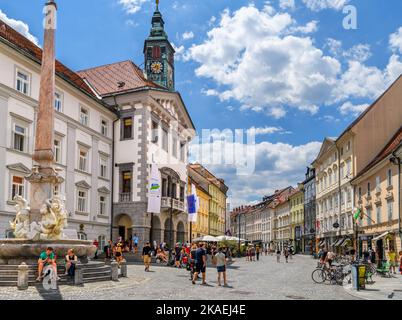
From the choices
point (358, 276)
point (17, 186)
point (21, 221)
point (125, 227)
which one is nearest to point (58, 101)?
point (17, 186)

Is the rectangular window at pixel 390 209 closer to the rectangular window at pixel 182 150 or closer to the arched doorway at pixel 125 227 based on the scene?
the arched doorway at pixel 125 227

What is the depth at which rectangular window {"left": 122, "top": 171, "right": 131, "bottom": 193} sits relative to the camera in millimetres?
42625

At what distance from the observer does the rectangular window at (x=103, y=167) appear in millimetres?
41094

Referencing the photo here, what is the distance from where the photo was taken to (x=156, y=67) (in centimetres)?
5916

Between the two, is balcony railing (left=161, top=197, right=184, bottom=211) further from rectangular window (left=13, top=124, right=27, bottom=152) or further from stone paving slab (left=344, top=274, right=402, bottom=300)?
stone paving slab (left=344, top=274, right=402, bottom=300)

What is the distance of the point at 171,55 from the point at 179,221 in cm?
2162

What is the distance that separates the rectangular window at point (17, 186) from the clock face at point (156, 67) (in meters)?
30.9

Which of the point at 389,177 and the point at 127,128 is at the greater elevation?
the point at 127,128

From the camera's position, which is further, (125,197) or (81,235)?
(125,197)

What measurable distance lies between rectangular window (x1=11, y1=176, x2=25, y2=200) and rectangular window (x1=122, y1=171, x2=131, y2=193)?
1275 cm

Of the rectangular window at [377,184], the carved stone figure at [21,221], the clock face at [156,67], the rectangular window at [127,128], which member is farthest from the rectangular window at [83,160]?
the rectangular window at [377,184]

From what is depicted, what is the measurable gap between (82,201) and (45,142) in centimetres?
1725

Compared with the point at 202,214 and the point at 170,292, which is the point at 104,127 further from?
the point at 202,214
